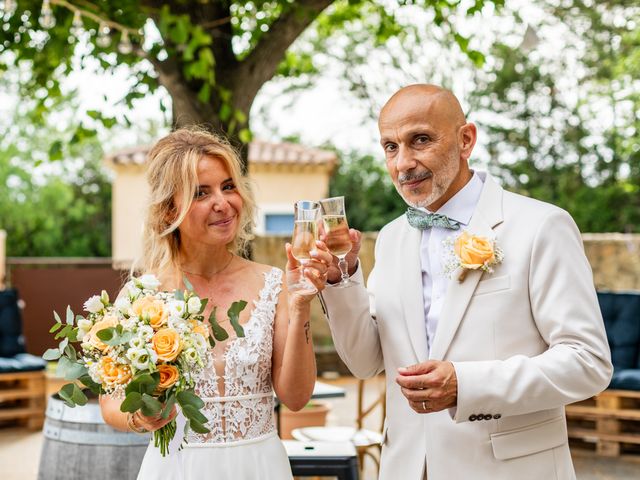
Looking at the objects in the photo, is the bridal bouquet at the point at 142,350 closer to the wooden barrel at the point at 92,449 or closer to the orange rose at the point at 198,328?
the orange rose at the point at 198,328

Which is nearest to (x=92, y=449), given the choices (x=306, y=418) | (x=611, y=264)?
(x=306, y=418)

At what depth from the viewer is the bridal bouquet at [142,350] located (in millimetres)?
2158

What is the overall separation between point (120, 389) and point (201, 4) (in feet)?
12.7

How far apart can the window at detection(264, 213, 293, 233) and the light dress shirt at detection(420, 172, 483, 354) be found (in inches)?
665

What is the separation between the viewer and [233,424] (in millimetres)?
2699

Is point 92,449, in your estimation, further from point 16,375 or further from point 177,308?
point 16,375

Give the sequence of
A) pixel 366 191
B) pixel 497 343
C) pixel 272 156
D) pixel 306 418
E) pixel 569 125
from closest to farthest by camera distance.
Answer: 1. pixel 497 343
2. pixel 306 418
3. pixel 272 156
4. pixel 569 125
5. pixel 366 191

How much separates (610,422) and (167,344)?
5.96 metres

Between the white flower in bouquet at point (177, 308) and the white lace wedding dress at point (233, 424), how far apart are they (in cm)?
48

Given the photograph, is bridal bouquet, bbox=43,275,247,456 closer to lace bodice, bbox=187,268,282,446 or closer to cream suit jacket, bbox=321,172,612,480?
lace bodice, bbox=187,268,282,446

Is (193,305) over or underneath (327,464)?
over

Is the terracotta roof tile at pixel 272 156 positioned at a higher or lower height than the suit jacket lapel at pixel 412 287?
higher

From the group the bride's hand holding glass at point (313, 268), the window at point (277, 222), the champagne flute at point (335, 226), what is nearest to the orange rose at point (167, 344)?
the bride's hand holding glass at point (313, 268)

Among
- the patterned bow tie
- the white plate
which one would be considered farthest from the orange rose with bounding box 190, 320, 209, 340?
the white plate
